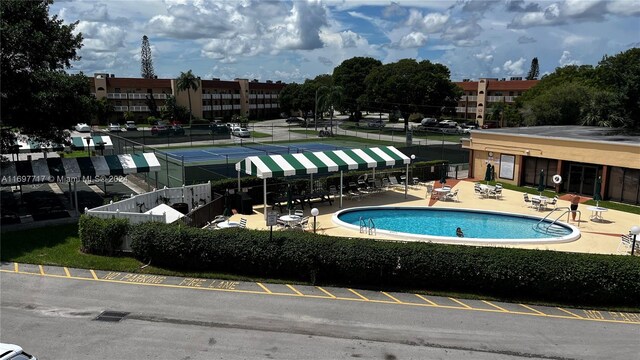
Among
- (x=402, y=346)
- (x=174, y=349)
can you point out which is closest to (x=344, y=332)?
(x=402, y=346)

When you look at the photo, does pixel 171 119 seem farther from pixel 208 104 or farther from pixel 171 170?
pixel 171 170

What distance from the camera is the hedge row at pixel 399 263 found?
13.5 meters

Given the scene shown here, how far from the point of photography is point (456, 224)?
2373 cm

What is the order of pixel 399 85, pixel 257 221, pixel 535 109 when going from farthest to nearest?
pixel 399 85
pixel 535 109
pixel 257 221

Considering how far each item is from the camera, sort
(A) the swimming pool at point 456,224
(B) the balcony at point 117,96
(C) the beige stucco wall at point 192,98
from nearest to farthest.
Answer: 1. (A) the swimming pool at point 456,224
2. (B) the balcony at point 117,96
3. (C) the beige stucco wall at point 192,98

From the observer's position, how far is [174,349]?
10.9 meters

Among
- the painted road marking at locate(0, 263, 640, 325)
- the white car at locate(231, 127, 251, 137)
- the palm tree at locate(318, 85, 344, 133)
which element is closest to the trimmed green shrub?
the painted road marking at locate(0, 263, 640, 325)

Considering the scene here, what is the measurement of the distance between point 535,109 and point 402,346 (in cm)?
4921

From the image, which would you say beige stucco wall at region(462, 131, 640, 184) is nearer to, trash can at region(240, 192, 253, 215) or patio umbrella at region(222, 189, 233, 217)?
trash can at region(240, 192, 253, 215)

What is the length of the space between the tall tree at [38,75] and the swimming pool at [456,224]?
14.1m

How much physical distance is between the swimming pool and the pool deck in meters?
0.55

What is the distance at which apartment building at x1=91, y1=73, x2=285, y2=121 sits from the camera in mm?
85250

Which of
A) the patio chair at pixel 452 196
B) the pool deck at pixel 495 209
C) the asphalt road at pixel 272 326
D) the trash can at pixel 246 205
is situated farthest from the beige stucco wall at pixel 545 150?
the trash can at pixel 246 205

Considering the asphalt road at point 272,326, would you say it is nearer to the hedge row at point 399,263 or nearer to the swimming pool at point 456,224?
the hedge row at point 399,263
